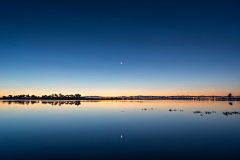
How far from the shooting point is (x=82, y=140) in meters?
13.2

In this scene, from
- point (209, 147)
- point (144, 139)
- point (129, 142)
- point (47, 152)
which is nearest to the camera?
point (47, 152)

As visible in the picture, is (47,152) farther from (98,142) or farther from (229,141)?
(229,141)

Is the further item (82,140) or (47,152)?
(82,140)

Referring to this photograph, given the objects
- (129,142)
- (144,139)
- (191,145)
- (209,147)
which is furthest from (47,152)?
(209,147)

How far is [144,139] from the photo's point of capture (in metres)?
13.5

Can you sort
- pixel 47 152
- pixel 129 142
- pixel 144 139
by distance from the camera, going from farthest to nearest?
pixel 144 139, pixel 129 142, pixel 47 152

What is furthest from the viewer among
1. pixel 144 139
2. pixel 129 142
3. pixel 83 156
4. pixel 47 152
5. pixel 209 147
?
pixel 144 139

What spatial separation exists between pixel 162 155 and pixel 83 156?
545 centimetres

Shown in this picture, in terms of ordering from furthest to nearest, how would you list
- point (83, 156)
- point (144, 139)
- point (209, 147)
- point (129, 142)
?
point (144, 139) < point (129, 142) < point (209, 147) < point (83, 156)

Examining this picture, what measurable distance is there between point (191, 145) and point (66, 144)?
410 inches

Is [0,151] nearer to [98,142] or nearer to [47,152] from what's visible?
[47,152]

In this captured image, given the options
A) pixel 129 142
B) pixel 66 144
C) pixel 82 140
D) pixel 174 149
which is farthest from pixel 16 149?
pixel 174 149

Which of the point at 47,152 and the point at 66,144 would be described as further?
the point at 66,144

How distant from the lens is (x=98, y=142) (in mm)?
12648
